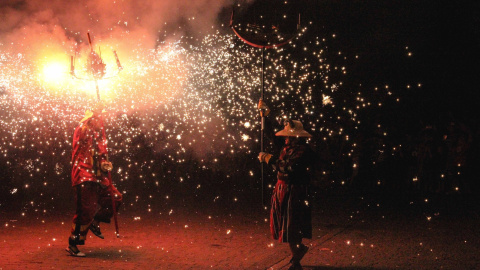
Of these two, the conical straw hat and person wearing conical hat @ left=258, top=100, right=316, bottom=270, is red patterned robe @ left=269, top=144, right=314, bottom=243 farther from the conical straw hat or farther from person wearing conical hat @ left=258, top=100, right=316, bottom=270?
the conical straw hat

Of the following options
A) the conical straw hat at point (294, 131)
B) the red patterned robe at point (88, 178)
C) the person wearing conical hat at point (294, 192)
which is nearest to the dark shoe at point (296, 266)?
the person wearing conical hat at point (294, 192)

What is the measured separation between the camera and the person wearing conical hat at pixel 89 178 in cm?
605

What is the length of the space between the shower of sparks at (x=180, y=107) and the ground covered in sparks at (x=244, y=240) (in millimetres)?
2799

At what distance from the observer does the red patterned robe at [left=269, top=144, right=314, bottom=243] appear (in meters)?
5.45

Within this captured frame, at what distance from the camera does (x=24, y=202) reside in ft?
33.9

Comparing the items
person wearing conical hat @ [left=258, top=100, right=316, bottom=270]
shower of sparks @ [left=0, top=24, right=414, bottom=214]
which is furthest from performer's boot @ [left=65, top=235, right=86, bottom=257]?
shower of sparks @ [left=0, top=24, right=414, bottom=214]

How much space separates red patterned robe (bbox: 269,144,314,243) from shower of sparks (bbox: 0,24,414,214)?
5621 mm

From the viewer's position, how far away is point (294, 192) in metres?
5.49

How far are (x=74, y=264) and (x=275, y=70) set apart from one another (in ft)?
23.9

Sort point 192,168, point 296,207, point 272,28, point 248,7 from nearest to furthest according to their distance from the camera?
point 296,207, point 272,28, point 248,7, point 192,168

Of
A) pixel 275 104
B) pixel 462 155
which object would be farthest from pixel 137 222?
pixel 462 155

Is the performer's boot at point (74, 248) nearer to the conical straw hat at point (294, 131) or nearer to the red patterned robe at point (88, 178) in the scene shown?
the red patterned robe at point (88, 178)

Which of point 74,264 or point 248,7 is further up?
point 248,7

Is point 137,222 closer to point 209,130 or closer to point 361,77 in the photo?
point 209,130
